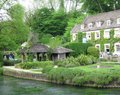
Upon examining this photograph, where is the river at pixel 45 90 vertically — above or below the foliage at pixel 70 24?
below

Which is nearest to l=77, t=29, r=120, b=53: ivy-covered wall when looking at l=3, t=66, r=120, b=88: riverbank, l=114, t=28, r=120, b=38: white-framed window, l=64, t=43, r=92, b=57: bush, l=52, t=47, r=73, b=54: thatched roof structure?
l=114, t=28, r=120, b=38: white-framed window

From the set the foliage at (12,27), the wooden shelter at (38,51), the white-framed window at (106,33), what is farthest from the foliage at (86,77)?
the white-framed window at (106,33)

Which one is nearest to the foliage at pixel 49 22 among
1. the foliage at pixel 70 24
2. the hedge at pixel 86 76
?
the foliage at pixel 70 24

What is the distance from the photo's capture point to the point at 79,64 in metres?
54.3

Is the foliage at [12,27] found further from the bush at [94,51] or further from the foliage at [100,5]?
the foliage at [100,5]

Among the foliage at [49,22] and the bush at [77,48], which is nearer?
the bush at [77,48]

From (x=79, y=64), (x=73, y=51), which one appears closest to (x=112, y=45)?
(x=73, y=51)

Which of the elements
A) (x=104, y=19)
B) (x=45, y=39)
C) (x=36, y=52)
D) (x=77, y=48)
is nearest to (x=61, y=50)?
(x=77, y=48)

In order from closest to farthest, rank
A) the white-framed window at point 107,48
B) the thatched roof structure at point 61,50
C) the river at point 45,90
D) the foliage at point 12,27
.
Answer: the river at point 45,90, the foliage at point 12,27, the thatched roof structure at point 61,50, the white-framed window at point 107,48

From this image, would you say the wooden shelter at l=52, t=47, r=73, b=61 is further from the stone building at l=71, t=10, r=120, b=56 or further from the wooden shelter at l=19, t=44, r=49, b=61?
the stone building at l=71, t=10, r=120, b=56

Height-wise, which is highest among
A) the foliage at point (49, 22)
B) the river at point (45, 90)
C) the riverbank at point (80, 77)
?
the foliage at point (49, 22)

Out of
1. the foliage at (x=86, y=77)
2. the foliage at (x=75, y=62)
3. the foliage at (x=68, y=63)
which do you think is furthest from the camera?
the foliage at (x=75, y=62)

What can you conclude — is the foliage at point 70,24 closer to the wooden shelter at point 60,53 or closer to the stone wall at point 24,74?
the wooden shelter at point 60,53

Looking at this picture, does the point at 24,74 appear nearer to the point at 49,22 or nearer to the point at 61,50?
the point at 61,50
